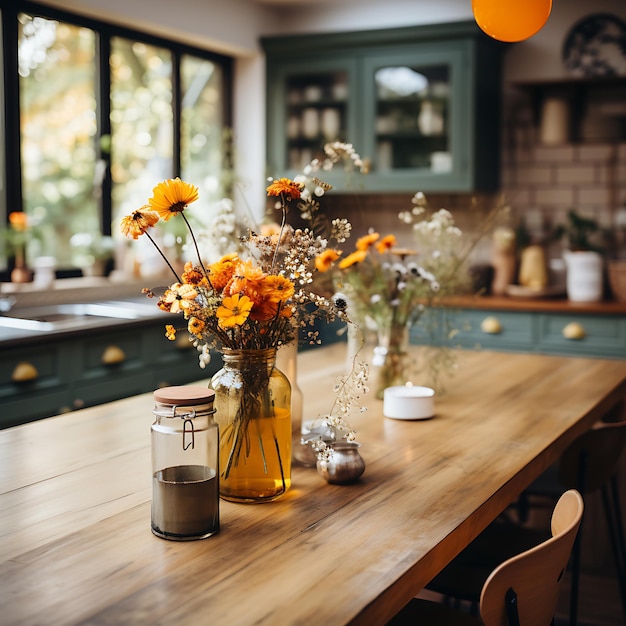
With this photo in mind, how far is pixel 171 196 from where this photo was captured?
1.45 m

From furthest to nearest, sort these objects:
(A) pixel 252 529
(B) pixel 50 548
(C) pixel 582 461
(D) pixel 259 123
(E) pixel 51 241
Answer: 1. (D) pixel 259 123
2. (E) pixel 51 241
3. (C) pixel 582 461
4. (A) pixel 252 529
5. (B) pixel 50 548

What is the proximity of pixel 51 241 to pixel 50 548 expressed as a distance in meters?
3.22

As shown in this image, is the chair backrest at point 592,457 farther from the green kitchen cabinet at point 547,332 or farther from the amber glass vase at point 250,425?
the green kitchen cabinet at point 547,332

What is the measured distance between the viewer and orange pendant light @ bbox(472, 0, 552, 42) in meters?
1.93

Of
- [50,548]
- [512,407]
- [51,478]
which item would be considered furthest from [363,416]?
[50,548]

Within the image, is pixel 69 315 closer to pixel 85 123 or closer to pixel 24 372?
pixel 24 372

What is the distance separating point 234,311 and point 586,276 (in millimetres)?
3422

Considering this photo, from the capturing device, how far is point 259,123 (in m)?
5.34

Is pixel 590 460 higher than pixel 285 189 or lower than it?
lower

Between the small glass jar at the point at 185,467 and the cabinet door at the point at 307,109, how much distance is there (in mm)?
3767

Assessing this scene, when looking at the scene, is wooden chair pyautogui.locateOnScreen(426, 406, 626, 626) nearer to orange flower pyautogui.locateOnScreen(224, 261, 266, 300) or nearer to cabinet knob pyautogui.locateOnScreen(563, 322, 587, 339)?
orange flower pyautogui.locateOnScreen(224, 261, 266, 300)

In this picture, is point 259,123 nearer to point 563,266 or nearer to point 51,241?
point 51,241

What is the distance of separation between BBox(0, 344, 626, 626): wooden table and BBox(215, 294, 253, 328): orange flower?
13.0 inches

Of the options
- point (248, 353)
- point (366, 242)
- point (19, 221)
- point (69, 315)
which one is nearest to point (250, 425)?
point (248, 353)
